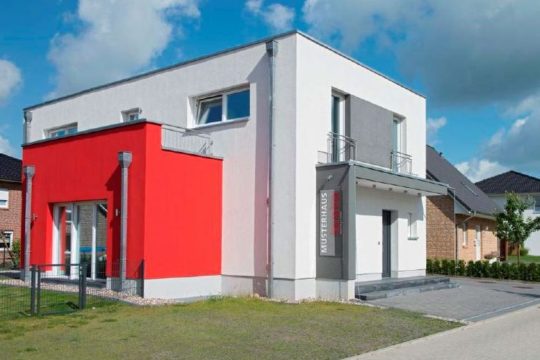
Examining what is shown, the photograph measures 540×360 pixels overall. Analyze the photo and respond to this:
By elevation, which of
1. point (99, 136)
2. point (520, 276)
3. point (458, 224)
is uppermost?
point (99, 136)

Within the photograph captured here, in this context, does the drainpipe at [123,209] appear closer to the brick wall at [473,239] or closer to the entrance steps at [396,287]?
the entrance steps at [396,287]

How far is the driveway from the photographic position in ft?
44.3

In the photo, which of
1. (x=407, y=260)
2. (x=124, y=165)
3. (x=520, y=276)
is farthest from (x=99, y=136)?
(x=520, y=276)

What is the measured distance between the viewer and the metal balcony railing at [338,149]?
1597cm

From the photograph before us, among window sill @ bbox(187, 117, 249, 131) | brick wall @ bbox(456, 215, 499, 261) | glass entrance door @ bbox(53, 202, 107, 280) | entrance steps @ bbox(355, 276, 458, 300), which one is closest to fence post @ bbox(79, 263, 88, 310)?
glass entrance door @ bbox(53, 202, 107, 280)

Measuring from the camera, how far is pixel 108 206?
49.0 feet

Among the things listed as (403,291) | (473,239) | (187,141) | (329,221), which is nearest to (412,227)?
(403,291)

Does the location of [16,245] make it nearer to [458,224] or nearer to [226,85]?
[226,85]

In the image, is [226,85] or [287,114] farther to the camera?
[226,85]

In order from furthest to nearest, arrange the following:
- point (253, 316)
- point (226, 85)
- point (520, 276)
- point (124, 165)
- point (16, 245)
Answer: point (16, 245) → point (520, 276) → point (226, 85) → point (124, 165) → point (253, 316)

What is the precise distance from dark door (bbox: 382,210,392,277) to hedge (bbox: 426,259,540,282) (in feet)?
22.9

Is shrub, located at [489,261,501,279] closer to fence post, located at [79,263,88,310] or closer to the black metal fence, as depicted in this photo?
the black metal fence

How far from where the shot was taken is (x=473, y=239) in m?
30.4

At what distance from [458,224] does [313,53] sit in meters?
15.7
